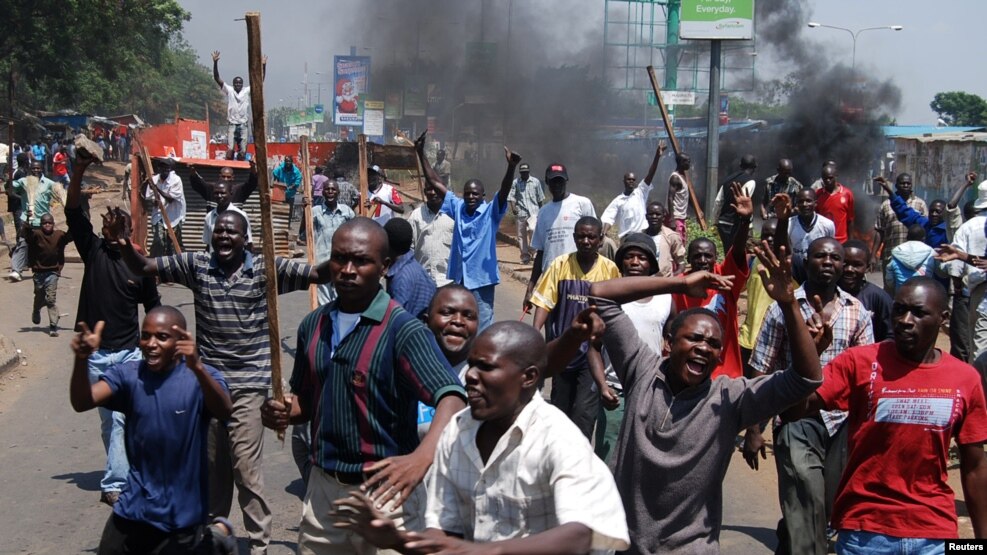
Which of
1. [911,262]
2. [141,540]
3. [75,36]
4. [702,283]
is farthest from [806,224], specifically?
[75,36]

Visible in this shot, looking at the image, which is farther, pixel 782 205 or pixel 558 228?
pixel 558 228

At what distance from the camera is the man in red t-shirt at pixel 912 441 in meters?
3.75

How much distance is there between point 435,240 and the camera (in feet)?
29.4

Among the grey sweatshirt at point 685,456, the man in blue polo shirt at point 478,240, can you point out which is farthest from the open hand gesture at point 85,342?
the man in blue polo shirt at point 478,240

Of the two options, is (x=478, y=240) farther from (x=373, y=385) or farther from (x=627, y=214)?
(x=373, y=385)

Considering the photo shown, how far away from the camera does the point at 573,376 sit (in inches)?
249

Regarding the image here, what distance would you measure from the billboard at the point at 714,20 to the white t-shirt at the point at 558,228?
1310 cm

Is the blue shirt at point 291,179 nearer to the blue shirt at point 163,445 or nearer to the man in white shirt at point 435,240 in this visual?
the man in white shirt at point 435,240

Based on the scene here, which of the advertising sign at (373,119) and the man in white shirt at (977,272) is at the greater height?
the advertising sign at (373,119)

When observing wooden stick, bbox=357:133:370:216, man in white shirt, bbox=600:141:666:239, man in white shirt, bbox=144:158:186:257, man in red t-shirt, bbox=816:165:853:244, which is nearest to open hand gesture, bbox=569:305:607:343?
wooden stick, bbox=357:133:370:216

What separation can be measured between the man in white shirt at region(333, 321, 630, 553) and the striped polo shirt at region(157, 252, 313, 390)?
247cm

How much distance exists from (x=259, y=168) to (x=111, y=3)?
33.2 m

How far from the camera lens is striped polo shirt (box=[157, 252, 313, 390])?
17.0ft

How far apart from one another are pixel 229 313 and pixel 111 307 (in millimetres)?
1519
